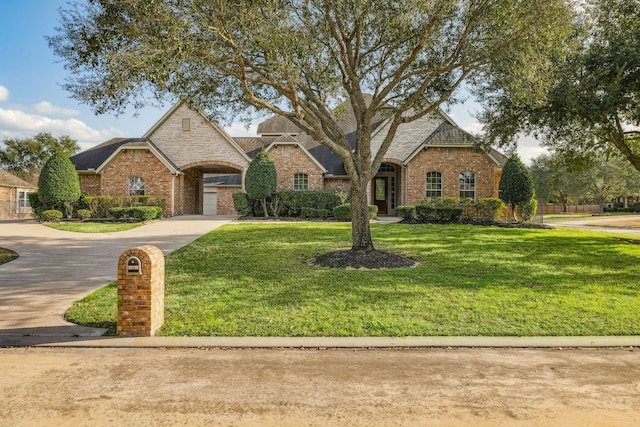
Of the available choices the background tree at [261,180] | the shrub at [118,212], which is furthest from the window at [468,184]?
the shrub at [118,212]

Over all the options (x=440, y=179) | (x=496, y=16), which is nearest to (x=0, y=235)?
(x=496, y=16)

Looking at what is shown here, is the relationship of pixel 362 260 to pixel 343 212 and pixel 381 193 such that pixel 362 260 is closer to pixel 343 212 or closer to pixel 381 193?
pixel 343 212

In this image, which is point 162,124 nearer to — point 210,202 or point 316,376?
point 210,202

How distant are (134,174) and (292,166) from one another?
10.1m

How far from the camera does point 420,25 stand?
11195 mm

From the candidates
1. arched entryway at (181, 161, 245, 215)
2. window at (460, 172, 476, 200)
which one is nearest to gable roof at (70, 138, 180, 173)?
arched entryway at (181, 161, 245, 215)

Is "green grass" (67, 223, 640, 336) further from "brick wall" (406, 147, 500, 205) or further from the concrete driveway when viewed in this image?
"brick wall" (406, 147, 500, 205)

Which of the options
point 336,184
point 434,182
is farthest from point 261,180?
point 434,182

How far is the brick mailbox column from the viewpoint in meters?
5.59

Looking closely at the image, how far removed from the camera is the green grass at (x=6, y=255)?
1123 cm

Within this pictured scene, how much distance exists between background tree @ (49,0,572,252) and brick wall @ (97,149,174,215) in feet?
53.3

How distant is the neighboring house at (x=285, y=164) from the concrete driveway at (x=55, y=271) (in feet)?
32.4

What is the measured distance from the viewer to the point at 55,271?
32.3ft

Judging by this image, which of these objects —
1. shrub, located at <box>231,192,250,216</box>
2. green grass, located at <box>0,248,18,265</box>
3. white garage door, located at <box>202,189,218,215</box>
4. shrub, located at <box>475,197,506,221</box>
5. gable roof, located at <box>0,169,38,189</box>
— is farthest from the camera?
gable roof, located at <box>0,169,38,189</box>
